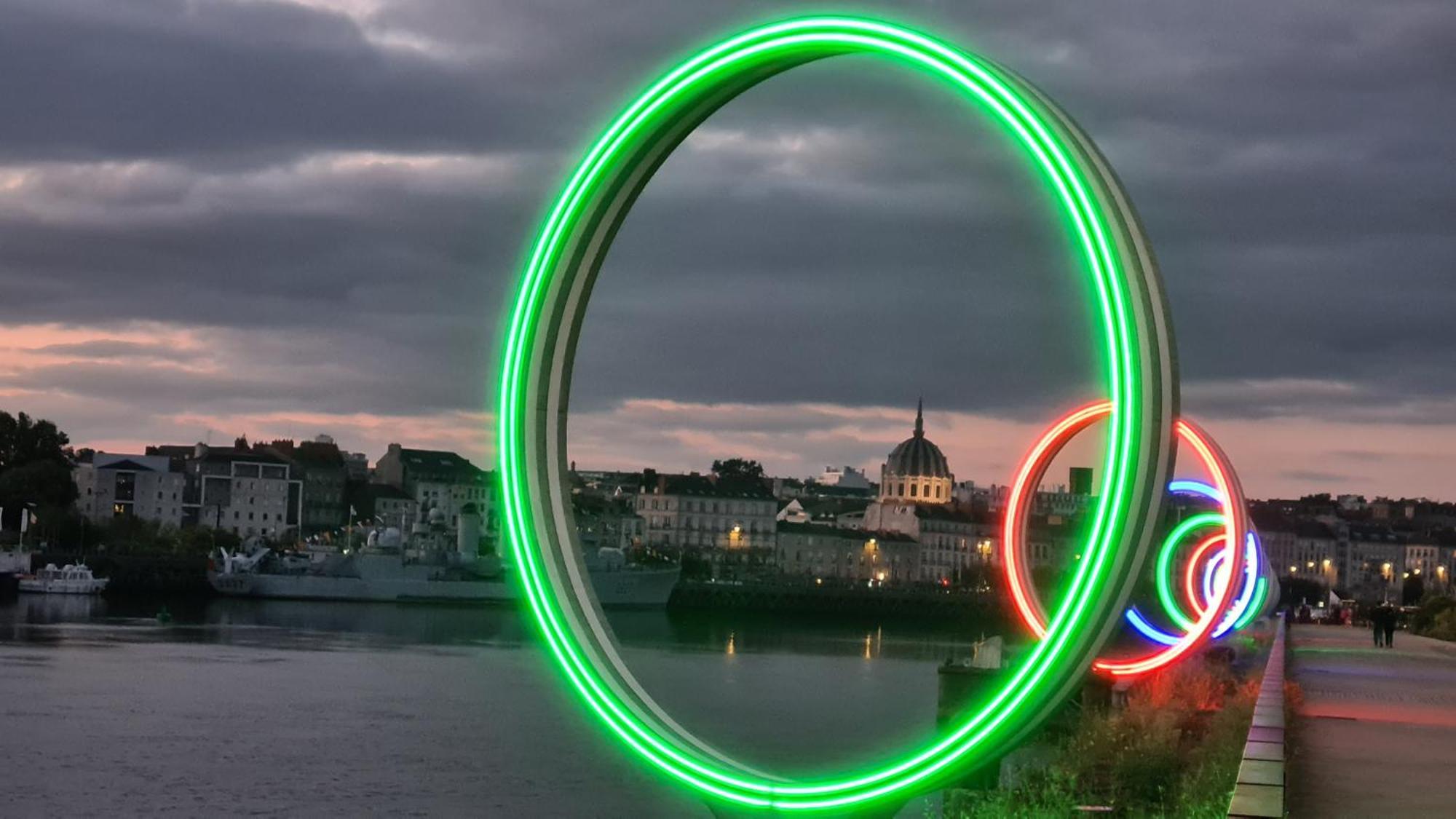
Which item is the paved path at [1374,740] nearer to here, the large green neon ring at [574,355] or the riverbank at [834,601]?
the large green neon ring at [574,355]

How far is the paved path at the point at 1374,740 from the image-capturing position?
15.9 metres

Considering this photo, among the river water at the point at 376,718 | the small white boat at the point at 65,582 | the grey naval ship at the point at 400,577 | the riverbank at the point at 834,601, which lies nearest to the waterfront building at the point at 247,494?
the riverbank at the point at 834,601

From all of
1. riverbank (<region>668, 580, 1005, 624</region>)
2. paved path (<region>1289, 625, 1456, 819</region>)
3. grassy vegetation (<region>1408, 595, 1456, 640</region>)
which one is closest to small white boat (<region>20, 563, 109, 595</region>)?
riverbank (<region>668, 580, 1005, 624</region>)

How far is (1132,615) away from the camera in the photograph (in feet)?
97.9

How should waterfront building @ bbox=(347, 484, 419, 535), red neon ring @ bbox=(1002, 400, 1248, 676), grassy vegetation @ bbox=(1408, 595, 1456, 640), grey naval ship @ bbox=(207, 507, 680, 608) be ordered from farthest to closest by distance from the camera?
waterfront building @ bbox=(347, 484, 419, 535)
grey naval ship @ bbox=(207, 507, 680, 608)
grassy vegetation @ bbox=(1408, 595, 1456, 640)
red neon ring @ bbox=(1002, 400, 1248, 676)

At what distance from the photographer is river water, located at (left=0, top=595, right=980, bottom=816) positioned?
33406mm

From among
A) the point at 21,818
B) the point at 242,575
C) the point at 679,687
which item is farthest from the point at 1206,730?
the point at 242,575

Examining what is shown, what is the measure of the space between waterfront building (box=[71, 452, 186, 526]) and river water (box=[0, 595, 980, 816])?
328 feet

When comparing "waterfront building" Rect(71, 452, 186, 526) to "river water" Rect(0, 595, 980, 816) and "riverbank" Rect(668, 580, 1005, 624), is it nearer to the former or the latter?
"riverbank" Rect(668, 580, 1005, 624)

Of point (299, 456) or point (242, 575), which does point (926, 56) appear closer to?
point (242, 575)

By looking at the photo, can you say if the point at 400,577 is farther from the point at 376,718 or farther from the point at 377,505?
the point at 376,718

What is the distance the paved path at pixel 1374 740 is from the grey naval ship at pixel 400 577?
90.8m

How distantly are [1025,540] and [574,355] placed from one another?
13.3 metres

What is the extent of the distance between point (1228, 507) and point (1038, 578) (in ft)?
372
